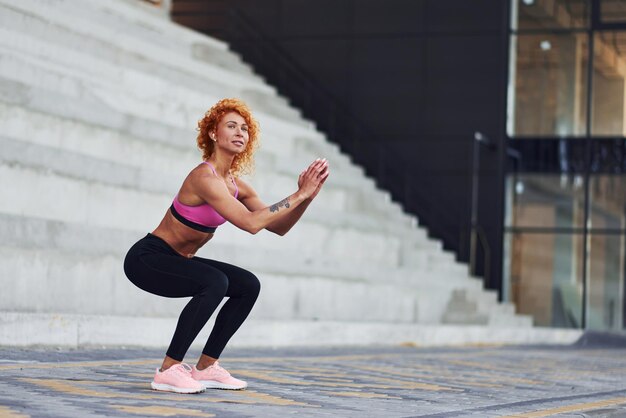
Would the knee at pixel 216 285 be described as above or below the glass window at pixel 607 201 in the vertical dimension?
below

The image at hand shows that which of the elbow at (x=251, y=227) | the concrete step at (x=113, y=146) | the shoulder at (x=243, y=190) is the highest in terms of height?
the concrete step at (x=113, y=146)

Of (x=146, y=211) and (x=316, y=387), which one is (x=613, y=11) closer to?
(x=146, y=211)

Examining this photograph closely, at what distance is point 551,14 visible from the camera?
26.3m

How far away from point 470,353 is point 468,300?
662 centimetres

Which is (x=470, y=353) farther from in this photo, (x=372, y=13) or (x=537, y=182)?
(x=372, y=13)

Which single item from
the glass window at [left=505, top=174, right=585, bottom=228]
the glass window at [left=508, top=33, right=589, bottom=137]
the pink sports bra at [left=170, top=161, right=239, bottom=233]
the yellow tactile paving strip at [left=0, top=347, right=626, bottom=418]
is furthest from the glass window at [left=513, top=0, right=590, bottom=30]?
the pink sports bra at [left=170, top=161, right=239, bottom=233]

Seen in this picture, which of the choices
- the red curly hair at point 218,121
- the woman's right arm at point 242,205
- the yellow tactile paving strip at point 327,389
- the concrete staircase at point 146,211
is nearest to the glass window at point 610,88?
the concrete staircase at point 146,211

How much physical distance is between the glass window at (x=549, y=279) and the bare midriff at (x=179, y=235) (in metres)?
18.9

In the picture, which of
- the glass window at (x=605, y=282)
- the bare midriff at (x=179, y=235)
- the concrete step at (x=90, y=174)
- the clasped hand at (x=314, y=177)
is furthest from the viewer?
the glass window at (x=605, y=282)


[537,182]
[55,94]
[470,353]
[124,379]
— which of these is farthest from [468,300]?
[124,379]

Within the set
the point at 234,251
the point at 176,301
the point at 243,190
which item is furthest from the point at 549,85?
the point at 243,190

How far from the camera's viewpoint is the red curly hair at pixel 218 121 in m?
7.44

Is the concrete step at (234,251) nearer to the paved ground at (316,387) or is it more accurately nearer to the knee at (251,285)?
the paved ground at (316,387)

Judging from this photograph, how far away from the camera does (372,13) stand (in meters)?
27.3
